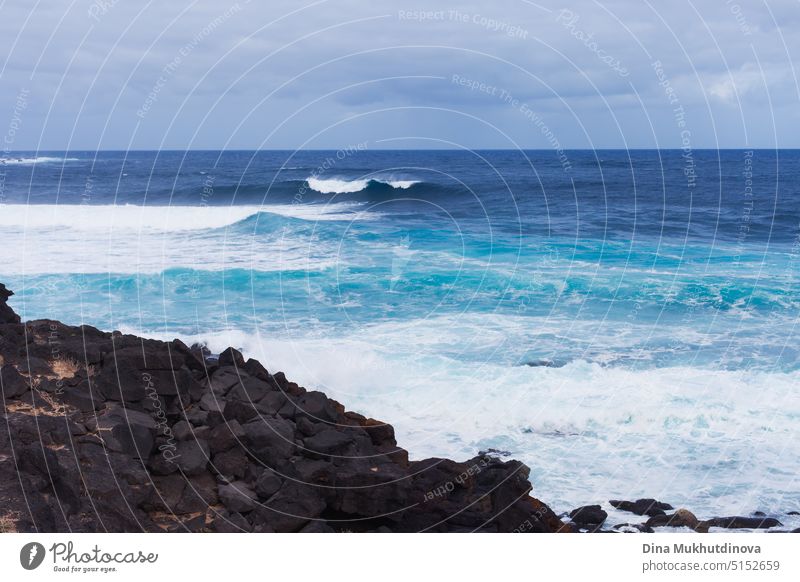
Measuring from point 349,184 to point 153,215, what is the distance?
1799 centimetres

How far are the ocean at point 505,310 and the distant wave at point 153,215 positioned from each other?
12.4 inches

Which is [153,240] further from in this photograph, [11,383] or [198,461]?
[198,461]

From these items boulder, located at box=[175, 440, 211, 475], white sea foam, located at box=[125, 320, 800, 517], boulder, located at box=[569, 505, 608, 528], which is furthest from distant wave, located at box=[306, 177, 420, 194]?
boulder, located at box=[175, 440, 211, 475]

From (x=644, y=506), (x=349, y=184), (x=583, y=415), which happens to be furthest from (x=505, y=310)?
(x=349, y=184)

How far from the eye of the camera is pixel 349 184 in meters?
62.0

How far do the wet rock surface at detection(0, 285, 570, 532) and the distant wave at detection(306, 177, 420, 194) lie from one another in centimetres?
4863

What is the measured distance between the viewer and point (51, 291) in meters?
26.0

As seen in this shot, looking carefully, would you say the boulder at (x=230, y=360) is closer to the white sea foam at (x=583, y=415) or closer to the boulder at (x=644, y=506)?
the white sea foam at (x=583, y=415)

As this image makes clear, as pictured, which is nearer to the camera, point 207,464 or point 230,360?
point 207,464

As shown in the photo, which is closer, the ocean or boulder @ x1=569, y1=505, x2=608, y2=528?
boulder @ x1=569, y1=505, x2=608, y2=528

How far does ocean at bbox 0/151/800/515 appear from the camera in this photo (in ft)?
46.9

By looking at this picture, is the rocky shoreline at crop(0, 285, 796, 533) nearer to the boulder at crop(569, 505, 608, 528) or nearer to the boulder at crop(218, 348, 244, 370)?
the boulder at crop(569, 505, 608, 528)
